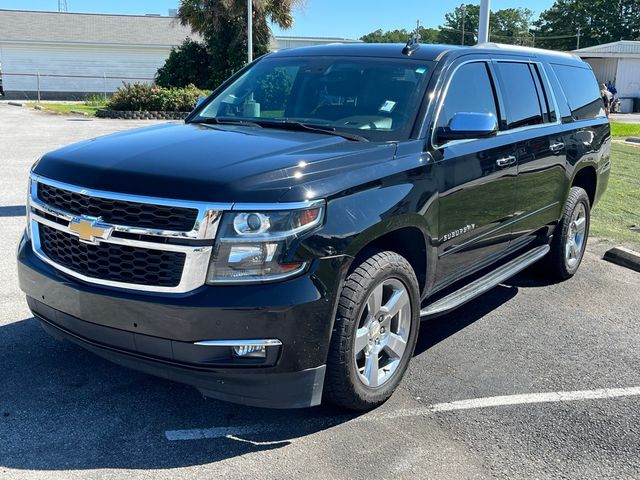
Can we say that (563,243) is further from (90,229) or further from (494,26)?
(494,26)

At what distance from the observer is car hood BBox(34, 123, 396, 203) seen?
124 inches

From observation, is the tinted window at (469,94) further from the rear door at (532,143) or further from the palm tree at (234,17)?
the palm tree at (234,17)

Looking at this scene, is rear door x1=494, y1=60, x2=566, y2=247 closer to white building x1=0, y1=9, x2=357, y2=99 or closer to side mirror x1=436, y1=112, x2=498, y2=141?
side mirror x1=436, y1=112, x2=498, y2=141

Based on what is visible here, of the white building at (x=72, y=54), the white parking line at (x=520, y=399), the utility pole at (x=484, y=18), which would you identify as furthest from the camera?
the white building at (x=72, y=54)

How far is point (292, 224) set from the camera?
3164 millimetres

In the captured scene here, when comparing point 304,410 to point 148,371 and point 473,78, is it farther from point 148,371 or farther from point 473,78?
point 473,78

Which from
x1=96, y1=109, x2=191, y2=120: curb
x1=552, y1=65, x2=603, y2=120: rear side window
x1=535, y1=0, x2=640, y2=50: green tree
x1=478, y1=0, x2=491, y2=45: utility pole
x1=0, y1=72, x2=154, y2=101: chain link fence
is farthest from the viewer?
x1=535, y1=0, x2=640, y2=50: green tree

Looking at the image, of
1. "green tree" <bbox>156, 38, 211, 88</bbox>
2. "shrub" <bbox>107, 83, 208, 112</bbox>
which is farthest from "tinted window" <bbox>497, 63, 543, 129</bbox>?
"green tree" <bbox>156, 38, 211, 88</bbox>

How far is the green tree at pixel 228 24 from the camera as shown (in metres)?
30.3

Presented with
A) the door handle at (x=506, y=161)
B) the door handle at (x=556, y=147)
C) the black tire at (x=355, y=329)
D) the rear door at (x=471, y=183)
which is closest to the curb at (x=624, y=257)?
the door handle at (x=556, y=147)

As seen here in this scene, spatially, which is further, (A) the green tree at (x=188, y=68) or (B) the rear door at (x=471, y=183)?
(A) the green tree at (x=188, y=68)

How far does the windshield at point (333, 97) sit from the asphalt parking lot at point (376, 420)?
1687mm

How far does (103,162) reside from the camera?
11.4 ft

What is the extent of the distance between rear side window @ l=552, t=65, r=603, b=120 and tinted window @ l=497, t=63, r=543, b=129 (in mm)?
697
